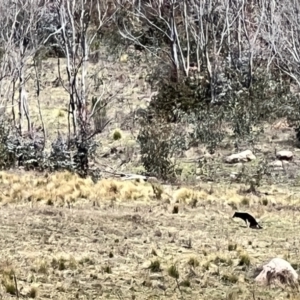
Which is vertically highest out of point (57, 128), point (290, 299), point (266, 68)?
point (266, 68)

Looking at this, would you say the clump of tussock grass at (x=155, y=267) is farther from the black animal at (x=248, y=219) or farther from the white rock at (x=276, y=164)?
the white rock at (x=276, y=164)

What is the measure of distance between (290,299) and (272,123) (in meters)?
13.1

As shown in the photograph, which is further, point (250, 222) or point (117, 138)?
point (117, 138)

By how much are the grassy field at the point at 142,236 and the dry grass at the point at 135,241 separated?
0.01 metres

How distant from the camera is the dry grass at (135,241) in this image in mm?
5348

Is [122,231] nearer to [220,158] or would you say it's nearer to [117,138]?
[220,158]

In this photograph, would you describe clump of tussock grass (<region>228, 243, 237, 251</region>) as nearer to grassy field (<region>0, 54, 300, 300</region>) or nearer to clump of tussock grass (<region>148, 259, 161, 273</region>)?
grassy field (<region>0, 54, 300, 300</region>)

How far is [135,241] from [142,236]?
26 centimetres

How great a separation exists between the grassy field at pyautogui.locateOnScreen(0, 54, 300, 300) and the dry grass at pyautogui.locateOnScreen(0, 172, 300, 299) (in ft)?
0.03

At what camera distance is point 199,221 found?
8.29 m

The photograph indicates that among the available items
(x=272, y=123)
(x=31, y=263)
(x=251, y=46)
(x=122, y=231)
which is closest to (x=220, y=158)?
(x=272, y=123)

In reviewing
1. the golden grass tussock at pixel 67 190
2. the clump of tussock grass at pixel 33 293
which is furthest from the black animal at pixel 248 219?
the clump of tussock grass at pixel 33 293

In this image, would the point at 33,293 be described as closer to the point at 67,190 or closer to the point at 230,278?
the point at 230,278

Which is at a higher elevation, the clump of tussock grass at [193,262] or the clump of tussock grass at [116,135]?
the clump of tussock grass at [116,135]
